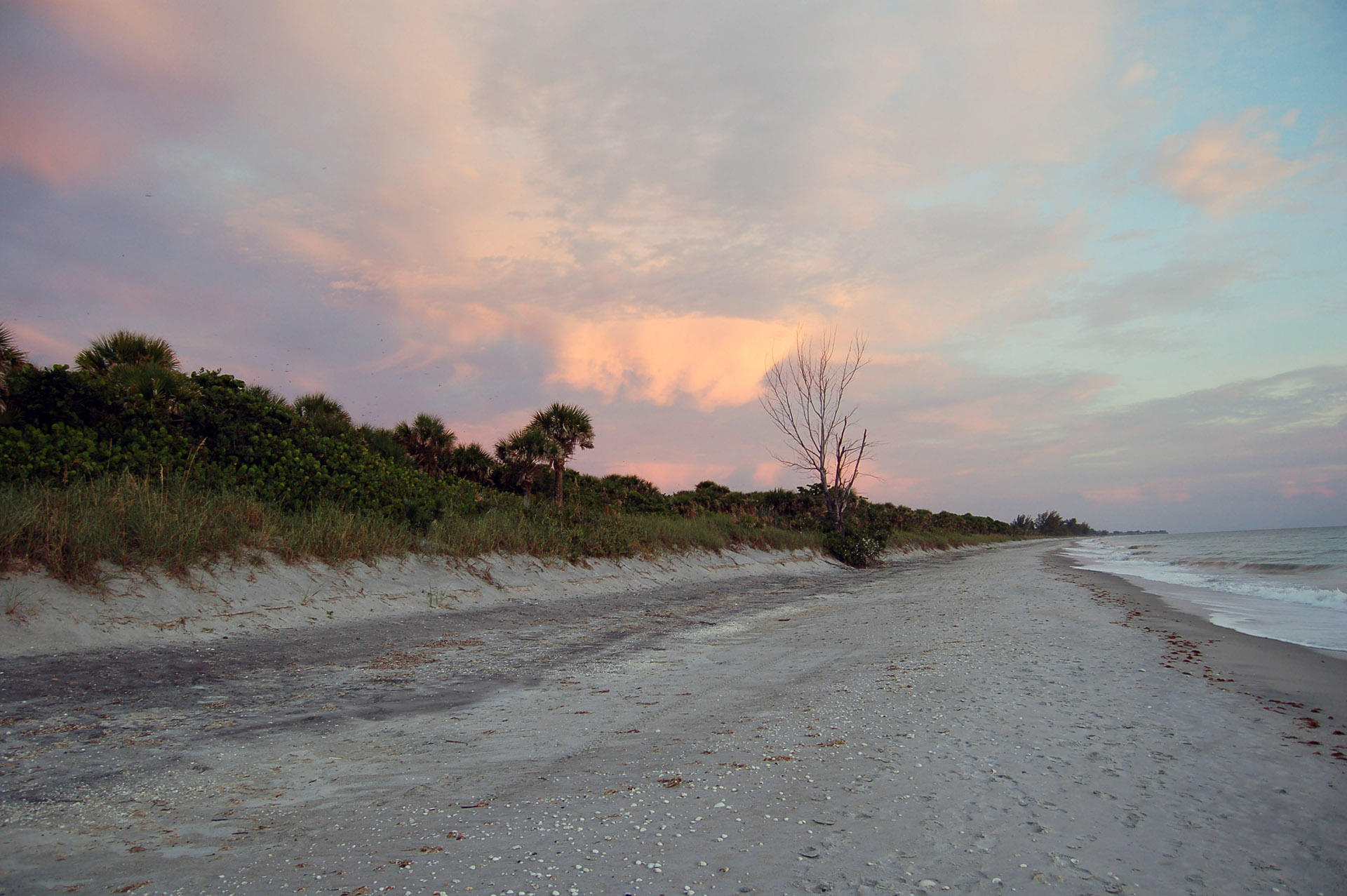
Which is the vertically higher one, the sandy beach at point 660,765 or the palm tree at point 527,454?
the palm tree at point 527,454

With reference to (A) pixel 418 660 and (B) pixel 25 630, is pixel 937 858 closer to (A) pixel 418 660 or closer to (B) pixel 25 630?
(A) pixel 418 660

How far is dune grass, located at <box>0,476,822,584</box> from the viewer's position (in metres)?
6.21

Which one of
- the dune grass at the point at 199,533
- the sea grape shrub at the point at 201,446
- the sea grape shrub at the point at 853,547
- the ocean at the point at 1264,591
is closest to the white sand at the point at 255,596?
the dune grass at the point at 199,533

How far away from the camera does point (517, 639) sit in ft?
22.9

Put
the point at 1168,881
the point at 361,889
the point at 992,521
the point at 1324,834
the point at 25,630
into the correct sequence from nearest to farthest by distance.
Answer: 1. the point at 361,889
2. the point at 1168,881
3. the point at 1324,834
4. the point at 25,630
5. the point at 992,521

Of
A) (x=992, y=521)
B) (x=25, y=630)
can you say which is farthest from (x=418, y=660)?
(x=992, y=521)

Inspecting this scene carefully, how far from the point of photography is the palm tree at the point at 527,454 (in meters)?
23.3

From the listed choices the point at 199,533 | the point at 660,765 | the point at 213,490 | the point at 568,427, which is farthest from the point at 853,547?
the point at 660,765

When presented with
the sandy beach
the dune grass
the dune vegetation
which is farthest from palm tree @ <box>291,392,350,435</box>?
the sandy beach

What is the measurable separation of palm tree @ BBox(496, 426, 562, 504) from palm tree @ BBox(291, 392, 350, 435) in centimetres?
589

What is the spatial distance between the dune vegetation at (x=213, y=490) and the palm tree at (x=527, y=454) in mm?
4339

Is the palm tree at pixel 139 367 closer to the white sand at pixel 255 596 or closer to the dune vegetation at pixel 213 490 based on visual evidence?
the dune vegetation at pixel 213 490

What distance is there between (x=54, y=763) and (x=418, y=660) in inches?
109

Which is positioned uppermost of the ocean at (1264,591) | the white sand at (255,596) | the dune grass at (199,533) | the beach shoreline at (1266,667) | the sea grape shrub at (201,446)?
the sea grape shrub at (201,446)
